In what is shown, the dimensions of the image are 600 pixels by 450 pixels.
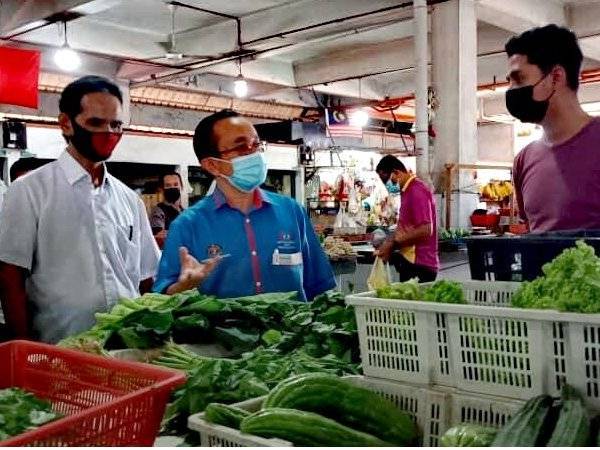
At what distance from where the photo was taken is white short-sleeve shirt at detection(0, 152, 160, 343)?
2.73 m

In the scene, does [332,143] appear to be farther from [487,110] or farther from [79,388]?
[79,388]

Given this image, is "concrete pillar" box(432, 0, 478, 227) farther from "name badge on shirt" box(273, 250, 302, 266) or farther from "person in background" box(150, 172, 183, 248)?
"name badge on shirt" box(273, 250, 302, 266)

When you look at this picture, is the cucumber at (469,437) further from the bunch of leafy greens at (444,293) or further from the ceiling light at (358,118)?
the ceiling light at (358,118)

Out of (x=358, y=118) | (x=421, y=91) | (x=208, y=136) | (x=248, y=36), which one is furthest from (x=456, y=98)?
(x=358, y=118)

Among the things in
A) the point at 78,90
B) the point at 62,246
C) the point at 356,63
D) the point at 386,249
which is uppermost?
the point at 356,63

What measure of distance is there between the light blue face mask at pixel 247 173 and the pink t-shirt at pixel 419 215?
3084 mm

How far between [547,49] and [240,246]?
1529mm

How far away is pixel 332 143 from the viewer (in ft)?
42.4

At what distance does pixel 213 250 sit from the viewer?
2.96 m

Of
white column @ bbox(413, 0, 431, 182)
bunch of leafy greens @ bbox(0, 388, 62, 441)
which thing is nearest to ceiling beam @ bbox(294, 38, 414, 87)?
white column @ bbox(413, 0, 431, 182)

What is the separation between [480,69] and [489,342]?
40.6 feet

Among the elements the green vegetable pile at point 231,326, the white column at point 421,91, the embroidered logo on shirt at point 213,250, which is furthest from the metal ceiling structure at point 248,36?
the green vegetable pile at point 231,326

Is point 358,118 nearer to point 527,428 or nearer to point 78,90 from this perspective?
point 78,90

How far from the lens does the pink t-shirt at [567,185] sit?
2551mm
